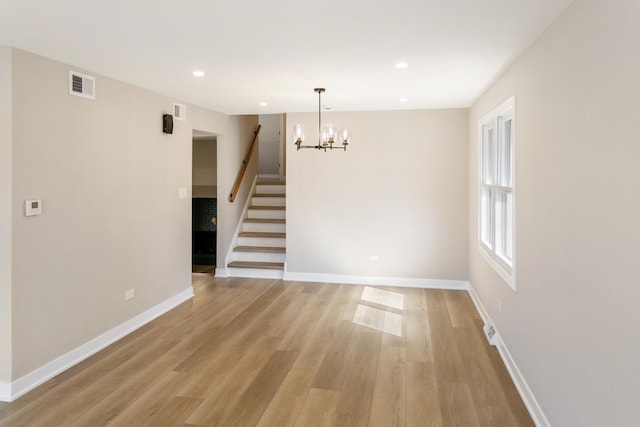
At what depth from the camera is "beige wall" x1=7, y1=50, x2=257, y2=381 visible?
10.4ft

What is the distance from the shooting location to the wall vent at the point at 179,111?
200 inches

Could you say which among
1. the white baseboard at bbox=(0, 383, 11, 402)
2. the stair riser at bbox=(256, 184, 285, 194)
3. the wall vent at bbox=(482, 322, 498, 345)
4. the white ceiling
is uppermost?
the white ceiling

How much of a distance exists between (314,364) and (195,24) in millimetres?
2658

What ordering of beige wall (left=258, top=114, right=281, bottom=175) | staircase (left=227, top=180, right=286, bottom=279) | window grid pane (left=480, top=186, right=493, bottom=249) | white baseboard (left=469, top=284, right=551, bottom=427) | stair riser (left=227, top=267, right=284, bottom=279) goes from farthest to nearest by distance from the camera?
beige wall (left=258, top=114, right=281, bottom=175) → staircase (left=227, top=180, right=286, bottom=279) → stair riser (left=227, top=267, right=284, bottom=279) → window grid pane (left=480, top=186, right=493, bottom=249) → white baseboard (left=469, top=284, right=551, bottom=427)

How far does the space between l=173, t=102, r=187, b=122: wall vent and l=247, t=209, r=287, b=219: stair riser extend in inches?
101

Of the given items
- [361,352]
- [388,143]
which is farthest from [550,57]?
[388,143]

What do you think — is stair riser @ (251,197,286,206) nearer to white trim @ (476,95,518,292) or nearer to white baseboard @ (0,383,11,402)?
white trim @ (476,95,518,292)

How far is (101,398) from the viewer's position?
3.04 metres

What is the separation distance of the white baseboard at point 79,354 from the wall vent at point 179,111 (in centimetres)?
212

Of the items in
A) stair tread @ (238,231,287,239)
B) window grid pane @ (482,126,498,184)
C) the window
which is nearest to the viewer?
the window

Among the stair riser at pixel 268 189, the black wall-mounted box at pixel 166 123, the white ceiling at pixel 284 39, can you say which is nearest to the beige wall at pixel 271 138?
the stair riser at pixel 268 189

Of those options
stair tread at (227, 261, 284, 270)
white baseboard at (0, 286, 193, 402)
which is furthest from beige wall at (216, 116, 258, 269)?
white baseboard at (0, 286, 193, 402)

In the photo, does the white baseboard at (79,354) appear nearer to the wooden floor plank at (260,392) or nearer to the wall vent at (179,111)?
the wooden floor plank at (260,392)

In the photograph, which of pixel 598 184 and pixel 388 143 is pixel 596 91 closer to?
pixel 598 184
